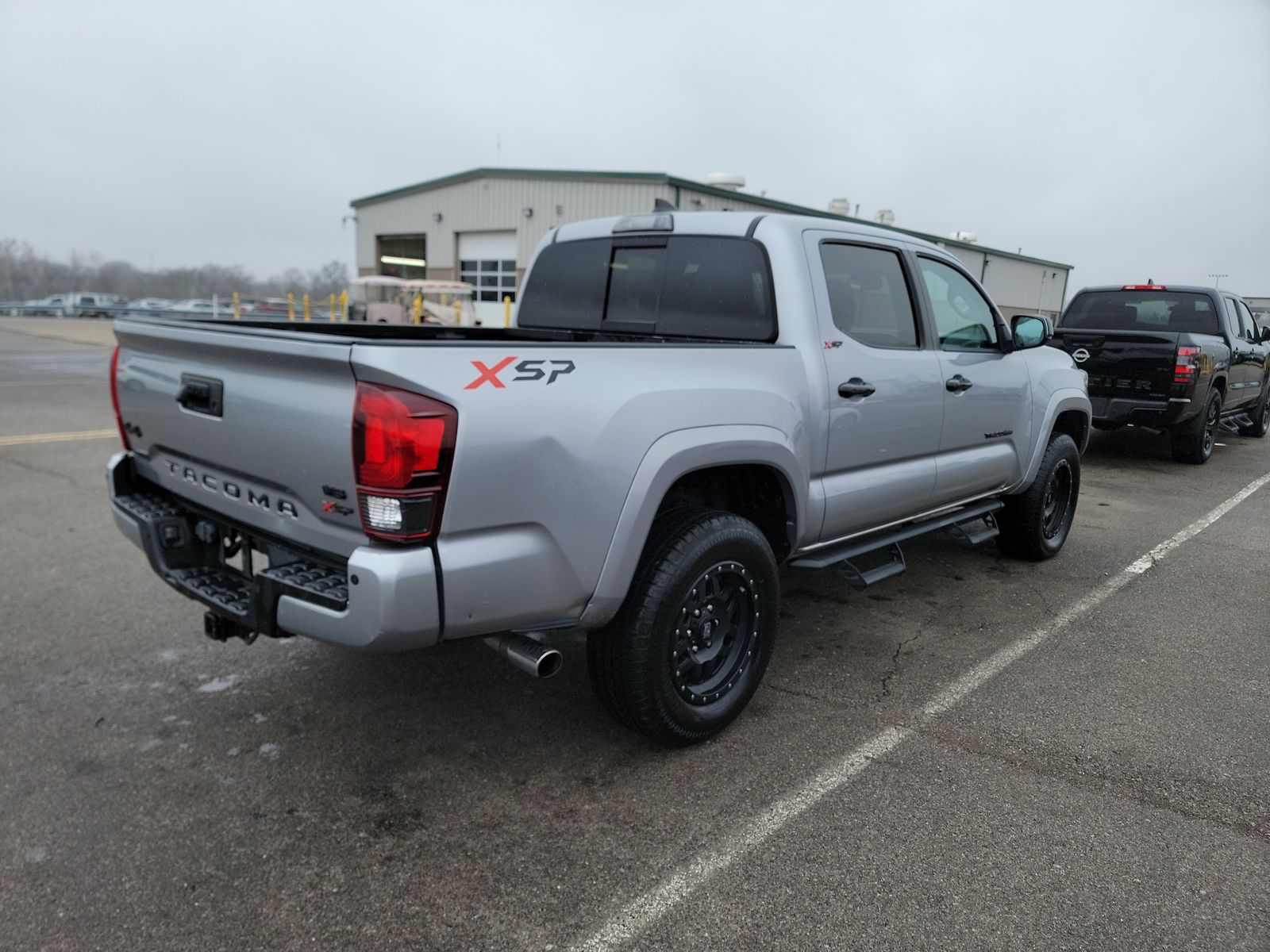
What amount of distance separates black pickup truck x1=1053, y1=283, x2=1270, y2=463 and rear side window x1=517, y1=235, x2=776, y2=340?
643cm

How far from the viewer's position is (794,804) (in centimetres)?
282

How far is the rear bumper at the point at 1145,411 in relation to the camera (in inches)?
345

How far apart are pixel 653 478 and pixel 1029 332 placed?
2905 mm

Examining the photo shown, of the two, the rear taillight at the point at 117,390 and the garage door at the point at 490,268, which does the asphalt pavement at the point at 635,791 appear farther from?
the garage door at the point at 490,268

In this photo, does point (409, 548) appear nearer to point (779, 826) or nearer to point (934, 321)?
point (779, 826)

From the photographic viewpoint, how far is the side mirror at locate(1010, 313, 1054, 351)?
463cm

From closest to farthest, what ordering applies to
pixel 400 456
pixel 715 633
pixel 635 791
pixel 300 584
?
pixel 400 456 < pixel 300 584 < pixel 635 791 < pixel 715 633

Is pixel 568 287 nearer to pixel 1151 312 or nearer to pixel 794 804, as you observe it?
pixel 794 804

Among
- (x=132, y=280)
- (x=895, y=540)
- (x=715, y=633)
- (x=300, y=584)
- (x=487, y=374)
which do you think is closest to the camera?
(x=487, y=374)

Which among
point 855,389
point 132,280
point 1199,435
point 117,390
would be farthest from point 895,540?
point 132,280

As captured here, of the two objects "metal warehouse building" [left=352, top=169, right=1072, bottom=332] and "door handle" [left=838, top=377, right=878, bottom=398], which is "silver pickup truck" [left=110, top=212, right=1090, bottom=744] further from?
"metal warehouse building" [left=352, top=169, right=1072, bottom=332]

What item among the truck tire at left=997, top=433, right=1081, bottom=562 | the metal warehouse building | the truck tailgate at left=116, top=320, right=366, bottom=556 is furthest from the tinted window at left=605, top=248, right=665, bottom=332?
the metal warehouse building

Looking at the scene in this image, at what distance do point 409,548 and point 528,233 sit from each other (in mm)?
24969

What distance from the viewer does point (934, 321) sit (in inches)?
167
